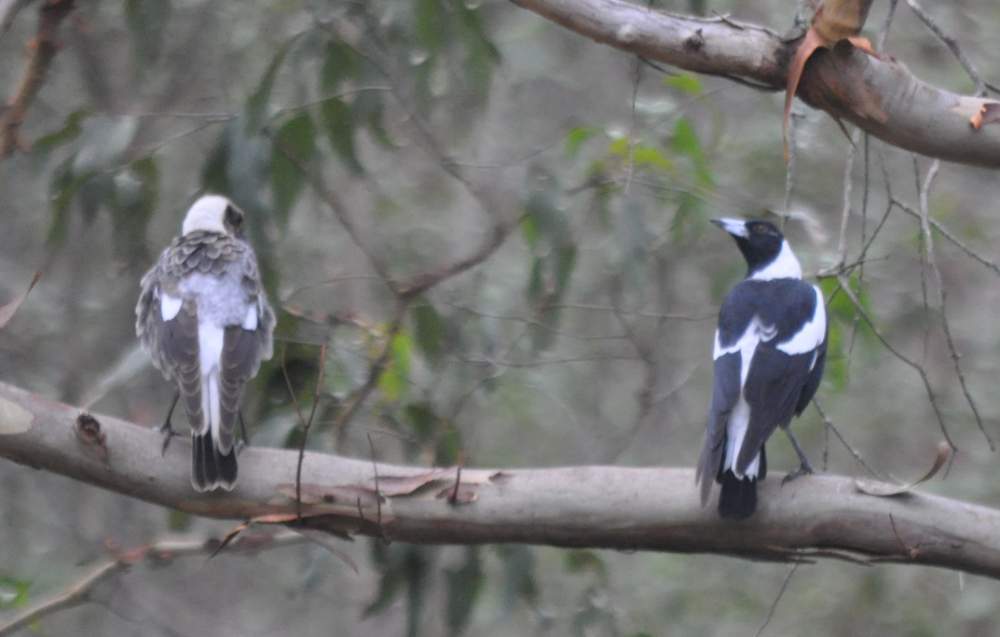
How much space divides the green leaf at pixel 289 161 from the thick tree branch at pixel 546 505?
126cm

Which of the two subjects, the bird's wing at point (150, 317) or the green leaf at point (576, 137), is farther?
the green leaf at point (576, 137)

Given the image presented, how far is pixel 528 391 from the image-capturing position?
193 inches

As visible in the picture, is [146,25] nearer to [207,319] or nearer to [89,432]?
[207,319]

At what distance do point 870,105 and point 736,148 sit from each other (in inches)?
116

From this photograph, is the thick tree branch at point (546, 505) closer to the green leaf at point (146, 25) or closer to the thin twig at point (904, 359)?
the thin twig at point (904, 359)

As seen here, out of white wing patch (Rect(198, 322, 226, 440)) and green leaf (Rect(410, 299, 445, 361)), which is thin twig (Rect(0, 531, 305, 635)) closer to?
white wing patch (Rect(198, 322, 226, 440))

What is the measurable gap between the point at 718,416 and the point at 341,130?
1.68 m

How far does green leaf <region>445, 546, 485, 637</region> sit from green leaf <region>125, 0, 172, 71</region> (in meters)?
1.81

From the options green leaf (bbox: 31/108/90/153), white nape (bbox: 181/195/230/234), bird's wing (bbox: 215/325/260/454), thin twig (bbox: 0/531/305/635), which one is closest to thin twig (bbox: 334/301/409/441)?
thin twig (bbox: 0/531/305/635)

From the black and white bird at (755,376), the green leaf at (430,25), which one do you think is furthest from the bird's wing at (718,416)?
the green leaf at (430,25)

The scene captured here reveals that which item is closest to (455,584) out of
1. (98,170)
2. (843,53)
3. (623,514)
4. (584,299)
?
(623,514)

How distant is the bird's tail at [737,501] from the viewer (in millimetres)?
2279

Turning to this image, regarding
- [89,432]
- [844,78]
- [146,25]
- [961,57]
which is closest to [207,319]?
[89,432]

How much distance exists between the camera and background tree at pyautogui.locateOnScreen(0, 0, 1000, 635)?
11.2 ft
